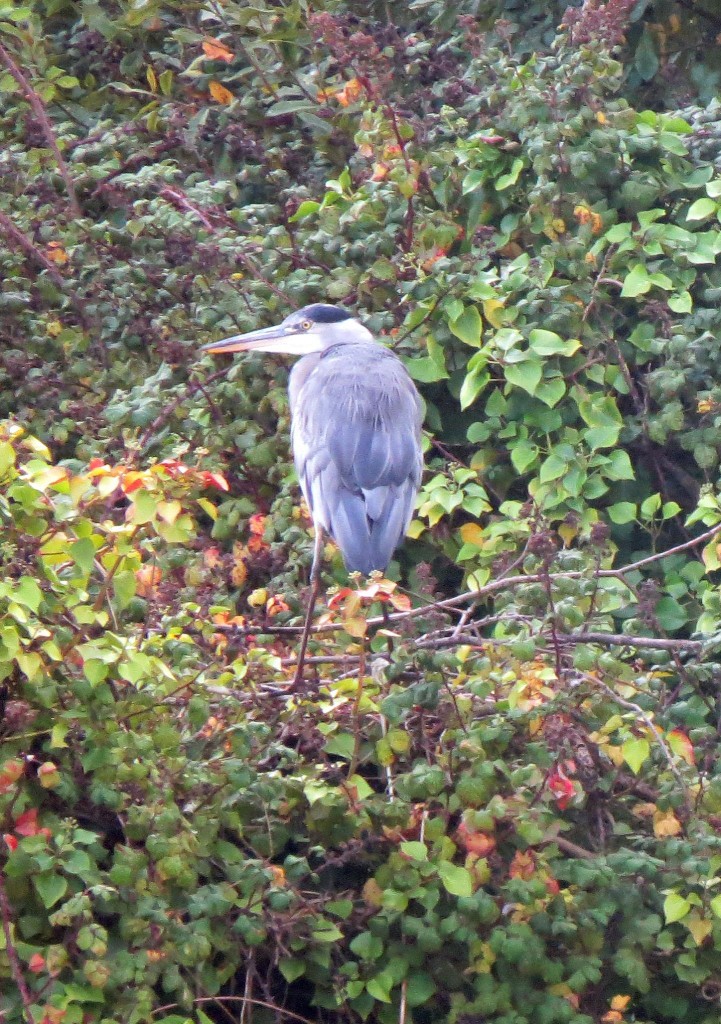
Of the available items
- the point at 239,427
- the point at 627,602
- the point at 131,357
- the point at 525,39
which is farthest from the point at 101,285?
the point at 627,602

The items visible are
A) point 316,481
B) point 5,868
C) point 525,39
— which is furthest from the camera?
point 525,39

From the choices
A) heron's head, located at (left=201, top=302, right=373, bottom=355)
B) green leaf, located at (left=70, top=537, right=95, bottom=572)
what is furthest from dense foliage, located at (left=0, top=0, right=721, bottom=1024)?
heron's head, located at (left=201, top=302, right=373, bottom=355)

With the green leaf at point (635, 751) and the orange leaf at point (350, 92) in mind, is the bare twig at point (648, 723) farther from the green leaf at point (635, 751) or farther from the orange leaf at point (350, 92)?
the orange leaf at point (350, 92)

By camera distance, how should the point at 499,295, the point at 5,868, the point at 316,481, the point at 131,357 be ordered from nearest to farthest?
the point at 5,868 < the point at 316,481 < the point at 499,295 < the point at 131,357

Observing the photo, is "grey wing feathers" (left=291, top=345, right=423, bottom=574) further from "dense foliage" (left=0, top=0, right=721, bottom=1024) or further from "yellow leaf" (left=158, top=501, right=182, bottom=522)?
"yellow leaf" (left=158, top=501, right=182, bottom=522)

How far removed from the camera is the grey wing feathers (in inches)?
154

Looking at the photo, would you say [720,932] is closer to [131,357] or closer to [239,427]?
[239,427]

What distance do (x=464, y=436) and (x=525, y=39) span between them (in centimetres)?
168

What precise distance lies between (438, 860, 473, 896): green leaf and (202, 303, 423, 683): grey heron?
950 mm

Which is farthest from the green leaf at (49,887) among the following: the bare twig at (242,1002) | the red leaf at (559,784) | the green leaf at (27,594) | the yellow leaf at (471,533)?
the yellow leaf at (471,533)

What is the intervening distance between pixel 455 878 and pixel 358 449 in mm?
1318

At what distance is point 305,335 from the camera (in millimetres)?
4613

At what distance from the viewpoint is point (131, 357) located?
517 cm

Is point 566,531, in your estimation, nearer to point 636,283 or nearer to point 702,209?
point 636,283
